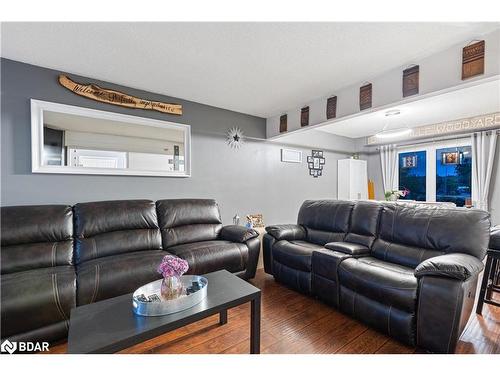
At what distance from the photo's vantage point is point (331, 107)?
298cm

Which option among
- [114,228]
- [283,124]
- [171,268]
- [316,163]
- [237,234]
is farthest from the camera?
[316,163]

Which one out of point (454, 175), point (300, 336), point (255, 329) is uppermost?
point (454, 175)

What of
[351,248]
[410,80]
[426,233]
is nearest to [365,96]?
[410,80]

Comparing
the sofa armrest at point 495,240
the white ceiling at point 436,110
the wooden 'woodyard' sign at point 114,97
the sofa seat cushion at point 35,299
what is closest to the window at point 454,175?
the white ceiling at point 436,110

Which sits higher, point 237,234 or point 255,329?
point 237,234

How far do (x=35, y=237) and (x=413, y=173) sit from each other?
6197 mm

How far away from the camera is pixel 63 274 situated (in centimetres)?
173

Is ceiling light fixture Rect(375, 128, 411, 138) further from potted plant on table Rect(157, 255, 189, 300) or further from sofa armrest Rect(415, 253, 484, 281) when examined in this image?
potted plant on table Rect(157, 255, 189, 300)

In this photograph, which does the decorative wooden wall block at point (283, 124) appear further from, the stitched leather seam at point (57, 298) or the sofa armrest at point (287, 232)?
the stitched leather seam at point (57, 298)

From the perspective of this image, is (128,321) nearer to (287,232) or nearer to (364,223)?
(287,232)

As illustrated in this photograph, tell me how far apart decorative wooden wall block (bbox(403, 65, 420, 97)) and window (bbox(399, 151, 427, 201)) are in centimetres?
331

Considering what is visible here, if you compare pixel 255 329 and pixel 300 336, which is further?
pixel 300 336
